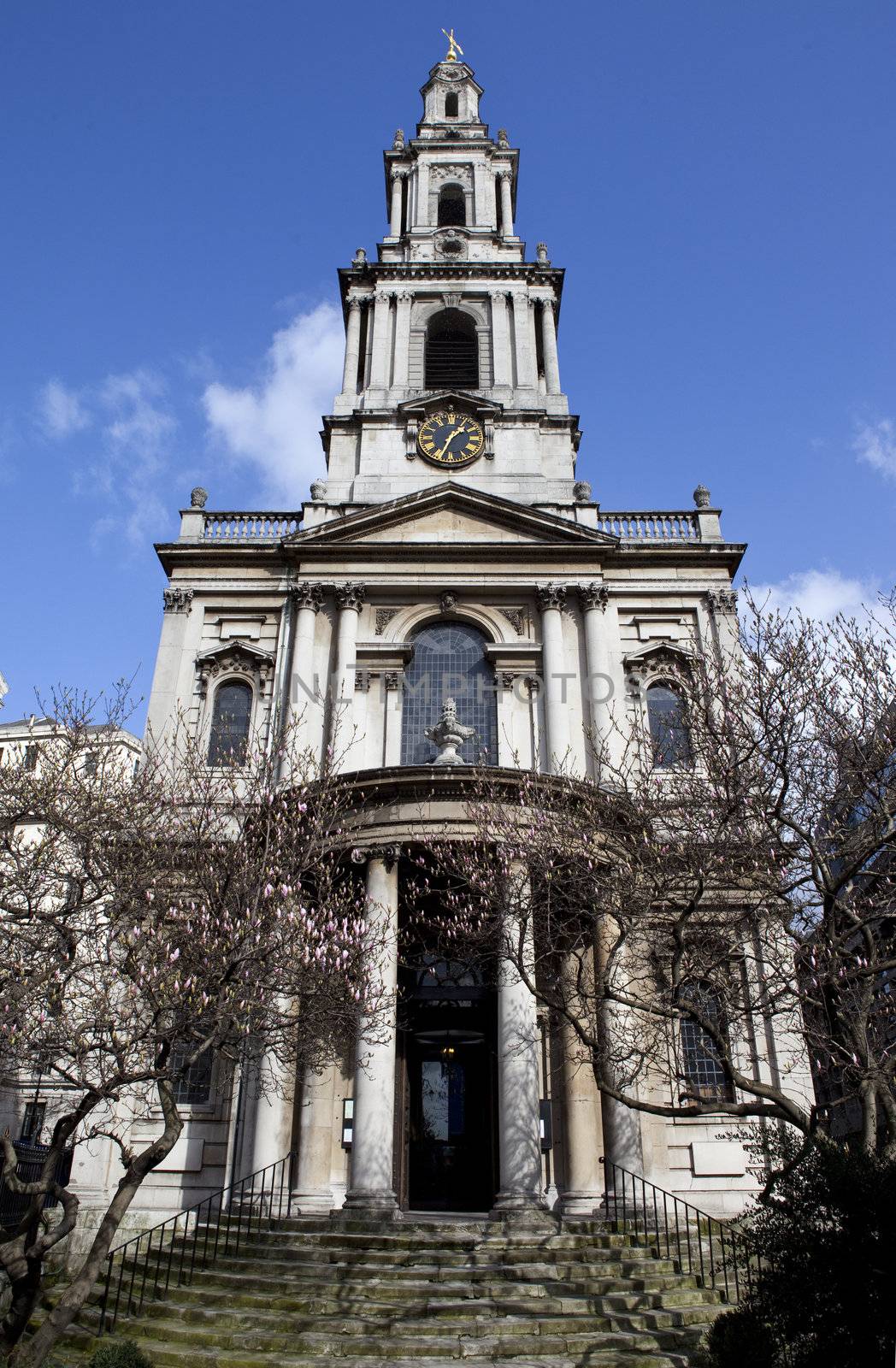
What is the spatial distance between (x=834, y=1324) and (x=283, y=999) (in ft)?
34.2

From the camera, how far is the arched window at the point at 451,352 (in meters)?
28.6

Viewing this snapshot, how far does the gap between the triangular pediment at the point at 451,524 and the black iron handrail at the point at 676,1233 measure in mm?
13086

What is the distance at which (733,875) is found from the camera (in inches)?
511

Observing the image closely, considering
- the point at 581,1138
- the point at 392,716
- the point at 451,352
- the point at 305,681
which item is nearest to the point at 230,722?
the point at 305,681

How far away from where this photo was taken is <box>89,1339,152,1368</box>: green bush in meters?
9.70

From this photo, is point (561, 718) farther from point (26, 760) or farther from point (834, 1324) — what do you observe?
point (834, 1324)

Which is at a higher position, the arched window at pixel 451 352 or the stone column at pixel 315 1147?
the arched window at pixel 451 352

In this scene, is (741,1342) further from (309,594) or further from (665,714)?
(309,594)

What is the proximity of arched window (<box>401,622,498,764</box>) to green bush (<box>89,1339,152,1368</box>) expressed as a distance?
41.5 feet

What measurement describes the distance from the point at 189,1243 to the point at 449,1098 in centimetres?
514

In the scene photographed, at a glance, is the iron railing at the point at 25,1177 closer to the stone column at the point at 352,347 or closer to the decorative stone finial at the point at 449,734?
the decorative stone finial at the point at 449,734

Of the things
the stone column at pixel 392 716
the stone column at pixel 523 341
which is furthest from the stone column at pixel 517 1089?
the stone column at pixel 523 341

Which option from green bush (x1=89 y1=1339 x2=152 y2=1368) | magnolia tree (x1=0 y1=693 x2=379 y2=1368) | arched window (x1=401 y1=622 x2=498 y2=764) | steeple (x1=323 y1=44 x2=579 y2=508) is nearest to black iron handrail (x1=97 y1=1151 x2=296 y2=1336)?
magnolia tree (x1=0 y1=693 x2=379 y2=1368)

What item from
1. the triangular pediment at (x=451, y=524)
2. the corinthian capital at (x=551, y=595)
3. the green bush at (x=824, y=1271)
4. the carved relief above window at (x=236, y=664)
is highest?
the triangular pediment at (x=451, y=524)
